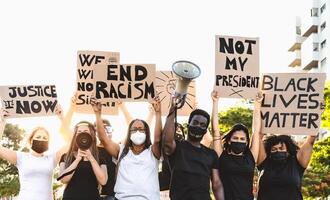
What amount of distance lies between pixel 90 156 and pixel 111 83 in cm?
134

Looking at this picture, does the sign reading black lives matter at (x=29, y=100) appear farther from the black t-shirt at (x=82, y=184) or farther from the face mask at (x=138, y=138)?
the face mask at (x=138, y=138)

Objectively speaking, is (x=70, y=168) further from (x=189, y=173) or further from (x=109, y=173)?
(x=189, y=173)

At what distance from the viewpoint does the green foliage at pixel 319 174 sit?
32.0m

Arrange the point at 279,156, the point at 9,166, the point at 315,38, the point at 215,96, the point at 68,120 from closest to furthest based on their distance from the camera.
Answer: the point at 279,156 < the point at 215,96 < the point at 68,120 < the point at 9,166 < the point at 315,38

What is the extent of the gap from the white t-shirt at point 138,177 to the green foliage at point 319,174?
965 inches

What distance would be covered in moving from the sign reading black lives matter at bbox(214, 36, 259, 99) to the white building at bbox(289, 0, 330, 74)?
50.3 meters

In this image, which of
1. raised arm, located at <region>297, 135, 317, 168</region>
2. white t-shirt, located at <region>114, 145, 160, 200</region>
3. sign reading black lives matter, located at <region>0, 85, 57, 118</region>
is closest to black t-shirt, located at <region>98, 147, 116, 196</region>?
white t-shirt, located at <region>114, 145, 160, 200</region>

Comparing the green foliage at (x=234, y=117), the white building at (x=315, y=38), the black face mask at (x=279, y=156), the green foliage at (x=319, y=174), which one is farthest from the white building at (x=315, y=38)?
the black face mask at (x=279, y=156)

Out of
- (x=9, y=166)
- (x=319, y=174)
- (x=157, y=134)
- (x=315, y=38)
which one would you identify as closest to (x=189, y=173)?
(x=157, y=134)

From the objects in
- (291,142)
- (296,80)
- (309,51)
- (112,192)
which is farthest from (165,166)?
(309,51)

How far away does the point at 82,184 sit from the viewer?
8.65 m

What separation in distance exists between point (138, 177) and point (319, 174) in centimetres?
2739

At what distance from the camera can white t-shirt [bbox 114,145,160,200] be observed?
8.27 m

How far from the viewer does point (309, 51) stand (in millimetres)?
67250
